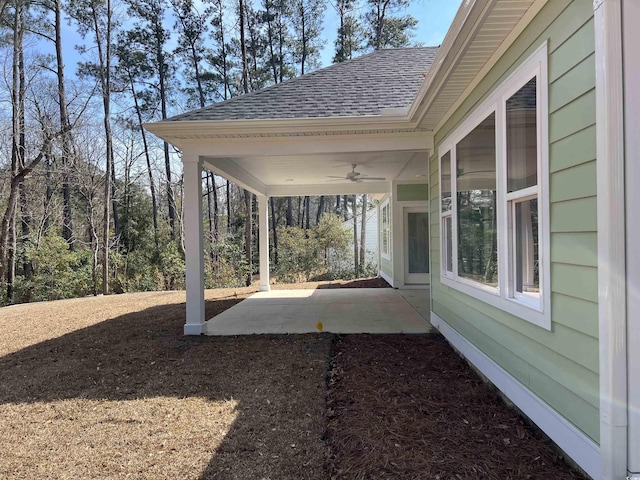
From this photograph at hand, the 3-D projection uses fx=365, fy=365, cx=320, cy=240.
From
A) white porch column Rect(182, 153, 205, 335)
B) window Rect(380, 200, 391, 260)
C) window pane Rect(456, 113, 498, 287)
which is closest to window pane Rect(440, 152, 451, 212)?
window pane Rect(456, 113, 498, 287)

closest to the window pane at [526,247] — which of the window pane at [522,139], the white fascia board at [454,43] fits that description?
the window pane at [522,139]

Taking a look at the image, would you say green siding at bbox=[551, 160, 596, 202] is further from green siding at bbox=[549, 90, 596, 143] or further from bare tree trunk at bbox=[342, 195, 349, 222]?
bare tree trunk at bbox=[342, 195, 349, 222]

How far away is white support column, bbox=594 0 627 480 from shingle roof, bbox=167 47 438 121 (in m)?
3.21

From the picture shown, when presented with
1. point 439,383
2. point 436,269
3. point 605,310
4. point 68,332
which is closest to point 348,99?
point 436,269

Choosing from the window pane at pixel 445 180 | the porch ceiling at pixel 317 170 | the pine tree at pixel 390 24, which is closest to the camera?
the window pane at pixel 445 180

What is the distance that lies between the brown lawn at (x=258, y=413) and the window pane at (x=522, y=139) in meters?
1.71

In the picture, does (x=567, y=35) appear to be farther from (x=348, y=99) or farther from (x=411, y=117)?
(x=348, y=99)

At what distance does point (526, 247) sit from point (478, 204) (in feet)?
3.17

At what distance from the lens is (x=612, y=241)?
1.64 metres

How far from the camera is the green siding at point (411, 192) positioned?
374 inches

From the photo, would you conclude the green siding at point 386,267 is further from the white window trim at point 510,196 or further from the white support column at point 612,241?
the white support column at point 612,241

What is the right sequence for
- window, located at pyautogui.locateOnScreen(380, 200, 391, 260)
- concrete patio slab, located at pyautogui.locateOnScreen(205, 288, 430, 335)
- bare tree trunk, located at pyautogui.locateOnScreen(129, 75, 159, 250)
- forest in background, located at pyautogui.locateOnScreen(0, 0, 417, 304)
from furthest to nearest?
bare tree trunk, located at pyautogui.locateOnScreen(129, 75, 159, 250)
forest in background, located at pyautogui.locateOnScreen(0, 0, 417, 304)
window, located at pyautogui.locateOnScreen(380, 200, 391, 260)
concrete patio slab, located at pyautogui.locateOnScreen(205, 288, 430, 335)

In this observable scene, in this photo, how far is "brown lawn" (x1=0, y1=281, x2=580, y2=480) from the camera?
7.11 ft

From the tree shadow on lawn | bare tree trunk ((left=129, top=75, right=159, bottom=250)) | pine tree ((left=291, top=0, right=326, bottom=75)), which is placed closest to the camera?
the tree shadow on lawn
